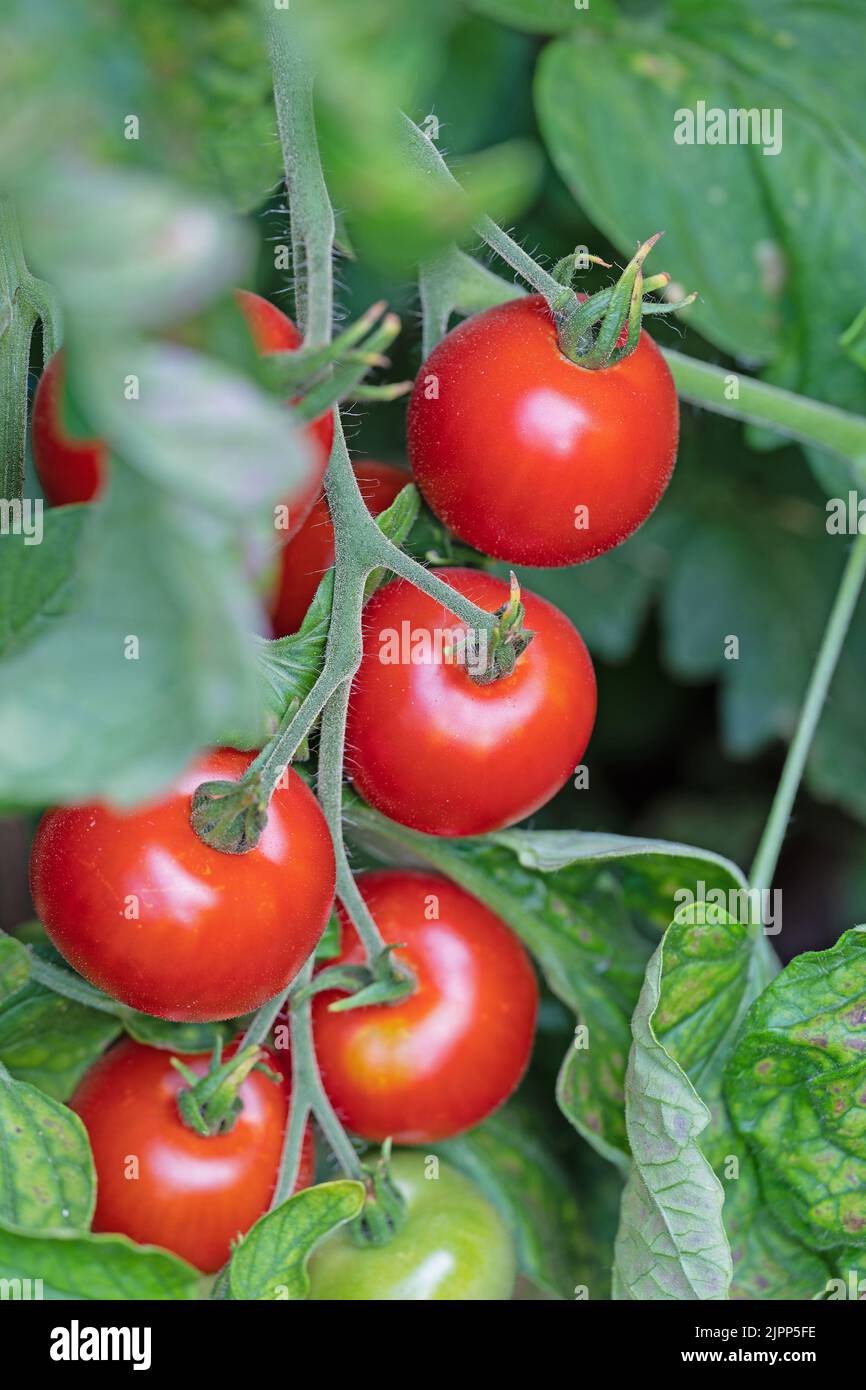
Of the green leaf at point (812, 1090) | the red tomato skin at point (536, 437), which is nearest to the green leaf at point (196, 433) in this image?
the red tomato skin at point (536, 437)

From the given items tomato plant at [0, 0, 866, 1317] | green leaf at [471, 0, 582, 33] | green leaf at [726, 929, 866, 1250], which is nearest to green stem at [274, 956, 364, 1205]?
tomato plant at [0, 0, 866, 1317]

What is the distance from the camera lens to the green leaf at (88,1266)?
1.77ft

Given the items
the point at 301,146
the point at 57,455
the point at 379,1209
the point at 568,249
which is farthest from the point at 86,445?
the point at 568,249

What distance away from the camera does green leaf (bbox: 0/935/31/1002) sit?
63 cm

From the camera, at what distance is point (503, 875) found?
809 mm

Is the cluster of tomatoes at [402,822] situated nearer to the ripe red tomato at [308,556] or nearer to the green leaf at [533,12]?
the ripe red tomato at [308,556]

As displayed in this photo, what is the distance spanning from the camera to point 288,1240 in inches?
24.2

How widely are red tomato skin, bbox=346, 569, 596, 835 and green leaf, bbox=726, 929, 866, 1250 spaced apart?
19 centimetres

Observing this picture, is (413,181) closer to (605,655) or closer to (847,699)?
(605,655)

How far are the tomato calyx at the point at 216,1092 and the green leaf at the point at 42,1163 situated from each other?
0.05m

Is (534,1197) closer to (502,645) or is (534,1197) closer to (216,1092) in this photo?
(216,1092)

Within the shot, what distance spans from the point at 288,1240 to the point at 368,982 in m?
0.14
